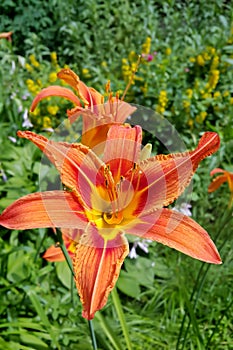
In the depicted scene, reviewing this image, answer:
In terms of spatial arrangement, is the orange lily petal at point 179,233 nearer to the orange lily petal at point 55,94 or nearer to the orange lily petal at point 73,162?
the orange lily petal at point 73,162

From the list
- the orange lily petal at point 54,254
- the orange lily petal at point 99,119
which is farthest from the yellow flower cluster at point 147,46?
the orange lily petal at point 99,119

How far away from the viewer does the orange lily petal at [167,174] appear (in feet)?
2.66

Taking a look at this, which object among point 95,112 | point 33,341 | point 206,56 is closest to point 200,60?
point 206,56

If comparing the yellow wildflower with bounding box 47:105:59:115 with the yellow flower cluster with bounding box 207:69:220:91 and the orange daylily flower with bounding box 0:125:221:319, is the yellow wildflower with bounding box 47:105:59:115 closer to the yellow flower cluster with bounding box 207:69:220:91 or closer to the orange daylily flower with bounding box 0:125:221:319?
the yellow flower cluster with bounding box 207:69:220:91

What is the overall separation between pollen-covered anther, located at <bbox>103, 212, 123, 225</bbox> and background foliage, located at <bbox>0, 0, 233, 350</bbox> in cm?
30

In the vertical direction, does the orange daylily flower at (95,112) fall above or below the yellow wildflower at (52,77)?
above

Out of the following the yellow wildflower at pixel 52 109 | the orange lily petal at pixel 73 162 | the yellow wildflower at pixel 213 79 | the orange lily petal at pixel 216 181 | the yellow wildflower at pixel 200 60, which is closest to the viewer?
the orange lily petal at pixel 73 162

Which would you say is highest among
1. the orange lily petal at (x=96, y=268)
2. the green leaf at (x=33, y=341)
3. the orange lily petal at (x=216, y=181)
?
the orange lily petal at (x=96, y=268)

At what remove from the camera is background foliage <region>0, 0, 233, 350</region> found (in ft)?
5.25

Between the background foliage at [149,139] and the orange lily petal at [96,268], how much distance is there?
1.24ft

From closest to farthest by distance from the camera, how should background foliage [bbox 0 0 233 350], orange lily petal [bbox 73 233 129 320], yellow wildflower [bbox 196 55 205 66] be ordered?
orange lily petal [bbox 73 233 129 320] → background foliage [bbox 0 0 233 350] → yellow wildflower [bbox 196 55 205 66]

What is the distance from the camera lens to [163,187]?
857mm

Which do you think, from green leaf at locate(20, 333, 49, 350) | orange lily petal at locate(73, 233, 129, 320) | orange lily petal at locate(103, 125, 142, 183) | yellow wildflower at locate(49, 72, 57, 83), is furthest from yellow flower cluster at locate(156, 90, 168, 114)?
orange lily petal at locate(73, 233, 129, 320)

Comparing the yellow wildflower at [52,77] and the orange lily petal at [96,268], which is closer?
the orange lily petal at [96,268]
